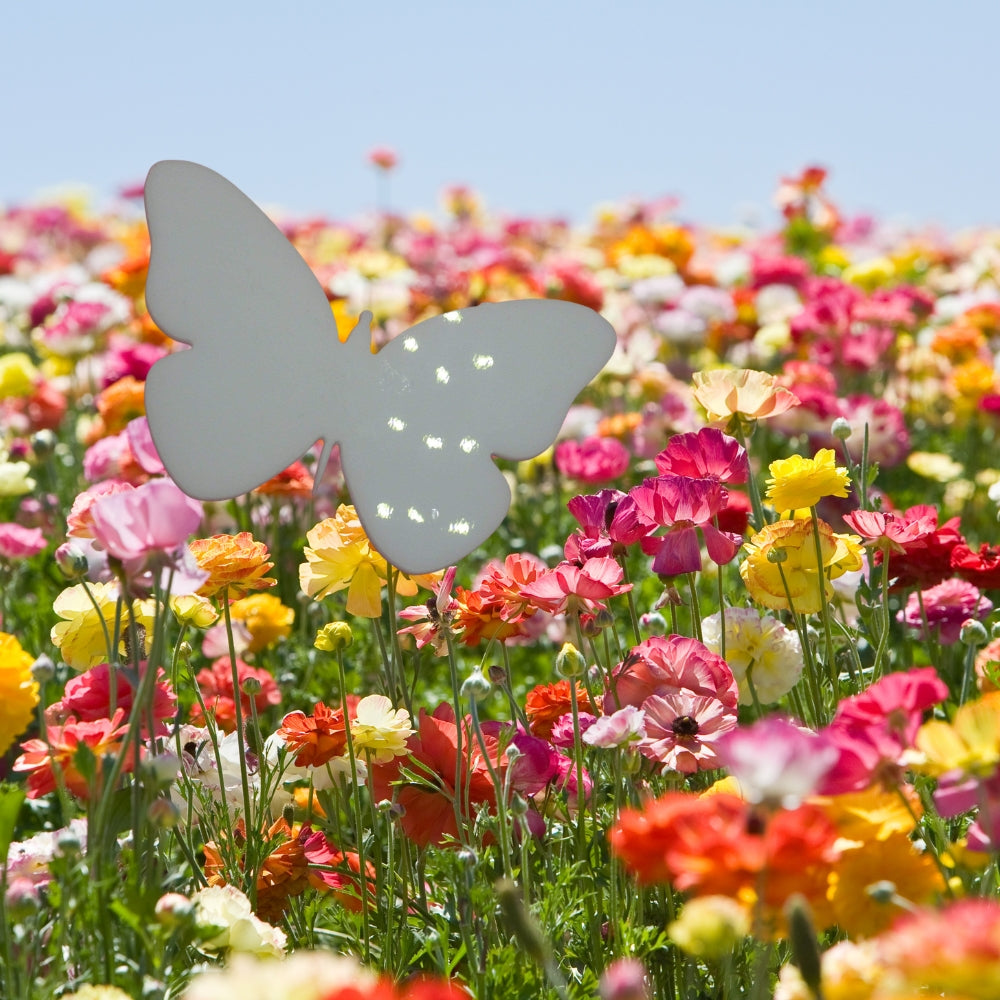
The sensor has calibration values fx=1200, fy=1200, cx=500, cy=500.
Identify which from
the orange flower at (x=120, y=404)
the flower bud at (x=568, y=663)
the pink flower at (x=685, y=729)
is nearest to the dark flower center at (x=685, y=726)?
the pink flower at (x=685, y=729)

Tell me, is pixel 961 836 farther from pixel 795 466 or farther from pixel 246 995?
pixel 246 995

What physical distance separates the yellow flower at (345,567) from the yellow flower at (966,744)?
0.92 metres

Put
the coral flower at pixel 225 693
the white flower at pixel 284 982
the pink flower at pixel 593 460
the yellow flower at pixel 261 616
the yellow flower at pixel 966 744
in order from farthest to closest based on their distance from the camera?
the pink flower at pixel 593 460 < the yellow flower at pixel 261 616 < the coral flower at pixel 225 693 < the yellow flower at pixel 966 744 < the white flower at pixel 284 982

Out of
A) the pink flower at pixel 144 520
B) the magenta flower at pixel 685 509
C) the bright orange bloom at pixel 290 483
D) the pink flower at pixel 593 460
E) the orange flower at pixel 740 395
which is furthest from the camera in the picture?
the pink flower at pixel 593 460

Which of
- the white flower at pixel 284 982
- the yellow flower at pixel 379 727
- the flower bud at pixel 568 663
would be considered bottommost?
the white flower at pixel 284 982

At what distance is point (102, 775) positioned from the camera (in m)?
1.34

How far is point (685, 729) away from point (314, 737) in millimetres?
510

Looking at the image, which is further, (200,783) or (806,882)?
(200,783)

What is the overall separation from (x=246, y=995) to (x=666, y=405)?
11.2 ft

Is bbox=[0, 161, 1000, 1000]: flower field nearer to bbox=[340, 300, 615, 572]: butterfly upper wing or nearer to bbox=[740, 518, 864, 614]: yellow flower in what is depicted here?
bbox=[740, 518, 864, 614]: yellow flower

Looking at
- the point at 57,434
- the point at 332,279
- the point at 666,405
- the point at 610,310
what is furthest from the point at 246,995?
the point at 610,310

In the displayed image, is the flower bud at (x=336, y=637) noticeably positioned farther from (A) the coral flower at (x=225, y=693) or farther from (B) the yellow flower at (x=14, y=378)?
(B) the yellow flower at (x=14, y=378)

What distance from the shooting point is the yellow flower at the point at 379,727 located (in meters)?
1.53

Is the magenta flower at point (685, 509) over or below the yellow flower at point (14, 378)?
below
